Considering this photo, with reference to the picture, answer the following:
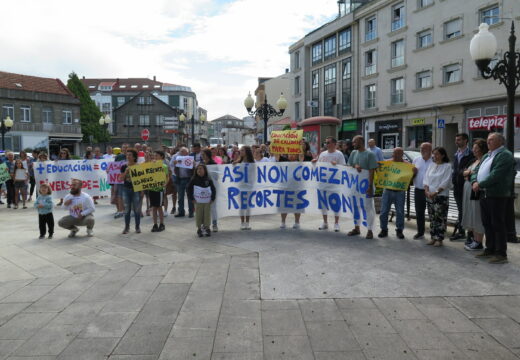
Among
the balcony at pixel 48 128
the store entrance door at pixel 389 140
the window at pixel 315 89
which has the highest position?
the window at pixel 315 89

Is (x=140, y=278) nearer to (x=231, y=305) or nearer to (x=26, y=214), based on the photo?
(x=231, y=305)

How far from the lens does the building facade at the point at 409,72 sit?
2534cm

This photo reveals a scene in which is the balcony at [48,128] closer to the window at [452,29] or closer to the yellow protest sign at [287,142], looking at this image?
the window at [452,29]

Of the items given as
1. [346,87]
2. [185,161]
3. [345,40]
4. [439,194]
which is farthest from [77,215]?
[345,40]

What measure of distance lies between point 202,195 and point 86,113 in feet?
205

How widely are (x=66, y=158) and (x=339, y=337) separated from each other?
1219cm

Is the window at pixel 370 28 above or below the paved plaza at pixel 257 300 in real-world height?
above

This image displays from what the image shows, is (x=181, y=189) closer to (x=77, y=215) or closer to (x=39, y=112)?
(x=77, y=215)

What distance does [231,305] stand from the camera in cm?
446

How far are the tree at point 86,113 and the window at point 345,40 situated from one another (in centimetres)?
3869

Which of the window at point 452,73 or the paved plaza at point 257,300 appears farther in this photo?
the window at point 452,73

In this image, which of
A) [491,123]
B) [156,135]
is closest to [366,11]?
[491,123]

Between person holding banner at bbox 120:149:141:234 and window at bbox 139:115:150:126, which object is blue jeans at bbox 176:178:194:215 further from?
window at bbox 139:115:150:126

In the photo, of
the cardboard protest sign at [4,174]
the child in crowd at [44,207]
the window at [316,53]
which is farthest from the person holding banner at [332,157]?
the window at [316,53]
